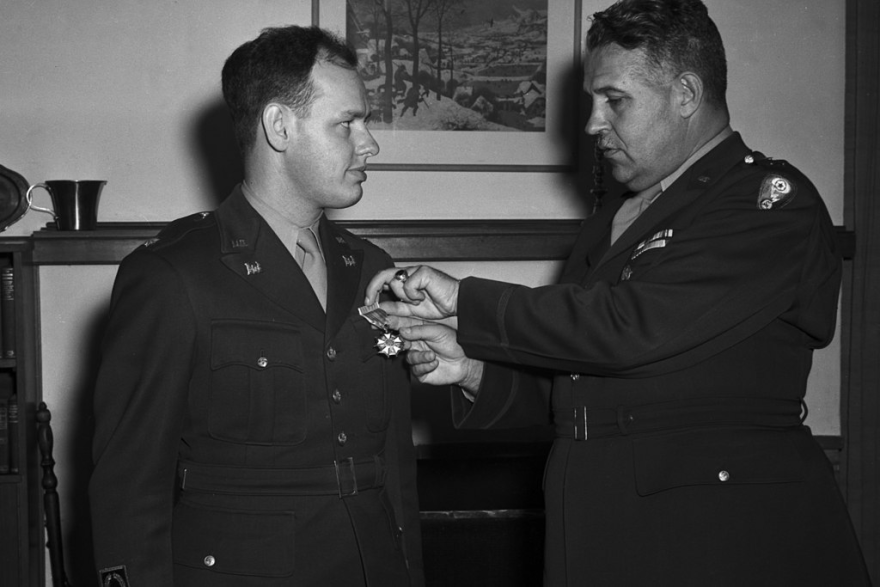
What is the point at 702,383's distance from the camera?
1.91 m

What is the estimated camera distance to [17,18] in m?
3.40

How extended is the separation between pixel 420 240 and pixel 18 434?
1.49 m

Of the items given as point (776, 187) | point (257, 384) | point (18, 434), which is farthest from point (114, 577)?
point (18, 434)

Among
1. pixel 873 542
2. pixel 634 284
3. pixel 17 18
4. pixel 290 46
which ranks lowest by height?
pixel 873 542

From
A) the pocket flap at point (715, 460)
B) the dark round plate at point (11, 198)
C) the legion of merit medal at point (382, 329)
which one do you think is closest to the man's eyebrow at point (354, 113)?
the legion of merit medal at point (382, 329)

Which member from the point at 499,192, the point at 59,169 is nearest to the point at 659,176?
the point at 499,192

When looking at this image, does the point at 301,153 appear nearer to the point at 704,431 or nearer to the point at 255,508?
the point at 255,508

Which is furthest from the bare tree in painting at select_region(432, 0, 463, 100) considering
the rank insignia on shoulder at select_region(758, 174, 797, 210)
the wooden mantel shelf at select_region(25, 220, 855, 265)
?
the rank insignia on shoulder at select_region(758, 174, 797, 210)

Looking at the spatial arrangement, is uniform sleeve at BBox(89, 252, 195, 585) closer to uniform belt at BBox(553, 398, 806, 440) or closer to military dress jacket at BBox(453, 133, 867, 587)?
military dress jacket at BBox(453, 133, 867, 587)

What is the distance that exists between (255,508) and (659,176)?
1.09 meters

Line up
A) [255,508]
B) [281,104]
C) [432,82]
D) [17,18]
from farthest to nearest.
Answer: [432,82]
[17,18]
[281,104]
[255,508]

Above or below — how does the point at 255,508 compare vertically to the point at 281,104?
below

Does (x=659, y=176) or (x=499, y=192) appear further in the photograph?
(x=499, y=192)

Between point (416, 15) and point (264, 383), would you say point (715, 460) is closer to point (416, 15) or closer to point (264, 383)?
point (264, 383)
